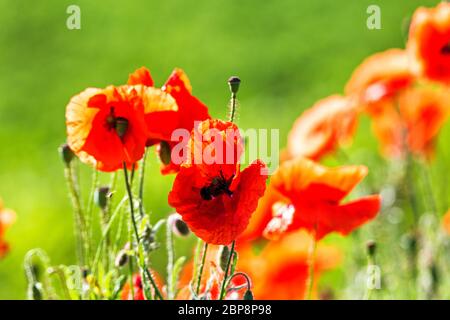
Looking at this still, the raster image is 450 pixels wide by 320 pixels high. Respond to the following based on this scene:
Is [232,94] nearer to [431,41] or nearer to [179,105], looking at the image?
[179,105]

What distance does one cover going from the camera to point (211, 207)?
1160 millimetres

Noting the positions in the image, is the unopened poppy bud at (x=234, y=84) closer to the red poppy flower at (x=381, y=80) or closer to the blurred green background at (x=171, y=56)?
the red poppy flower at (x=381, y=80)

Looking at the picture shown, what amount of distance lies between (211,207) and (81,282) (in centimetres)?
27

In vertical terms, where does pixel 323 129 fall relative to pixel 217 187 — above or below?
above

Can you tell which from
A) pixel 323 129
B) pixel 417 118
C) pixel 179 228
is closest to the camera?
pixel 179 228

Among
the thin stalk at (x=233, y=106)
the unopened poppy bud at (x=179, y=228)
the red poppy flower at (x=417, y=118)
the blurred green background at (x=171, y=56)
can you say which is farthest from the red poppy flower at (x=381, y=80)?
the blurred green background at (x=171, y=56)

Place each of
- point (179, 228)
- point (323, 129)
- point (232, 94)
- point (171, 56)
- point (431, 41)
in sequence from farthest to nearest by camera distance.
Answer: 1. point (171, 56)
2. point (323, 129)
3. point (431, 41)
4. point (179, 228)
5. point (232, 94)

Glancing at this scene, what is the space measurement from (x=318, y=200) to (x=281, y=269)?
527 mm

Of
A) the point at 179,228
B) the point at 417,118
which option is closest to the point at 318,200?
the point at 179,228

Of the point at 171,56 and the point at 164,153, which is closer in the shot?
the point at 164,153

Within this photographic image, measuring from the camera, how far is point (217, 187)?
1.17 meters

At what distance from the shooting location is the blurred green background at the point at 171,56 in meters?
3.92

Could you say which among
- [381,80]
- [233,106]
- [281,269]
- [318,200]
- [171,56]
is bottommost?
[281,269]
